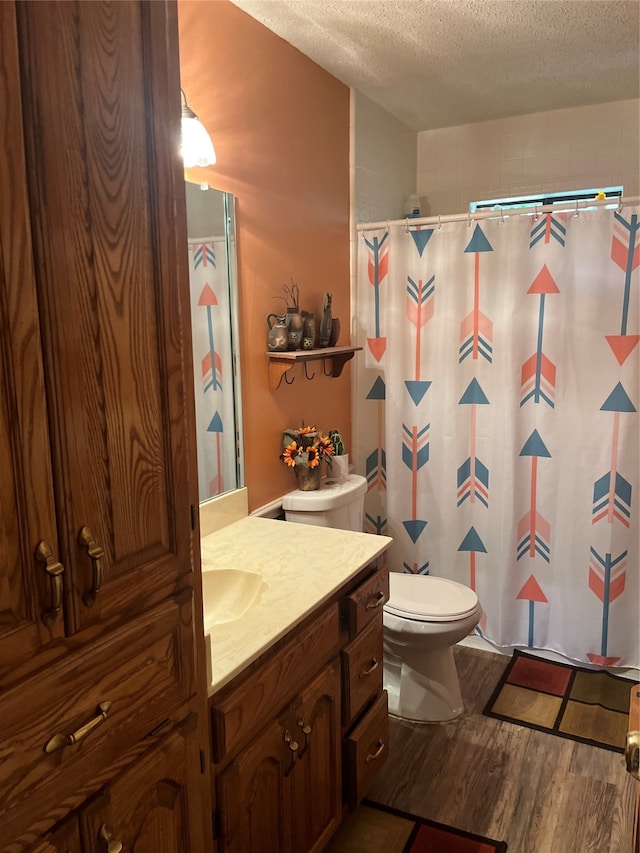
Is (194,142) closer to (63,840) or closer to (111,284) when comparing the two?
(111,284)

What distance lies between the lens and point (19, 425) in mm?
795

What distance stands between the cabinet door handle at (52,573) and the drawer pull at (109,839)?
0.37 meters

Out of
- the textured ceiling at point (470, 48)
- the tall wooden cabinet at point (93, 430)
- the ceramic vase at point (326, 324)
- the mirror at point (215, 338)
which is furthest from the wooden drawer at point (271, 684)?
the textured ceiling at point (470, 48)

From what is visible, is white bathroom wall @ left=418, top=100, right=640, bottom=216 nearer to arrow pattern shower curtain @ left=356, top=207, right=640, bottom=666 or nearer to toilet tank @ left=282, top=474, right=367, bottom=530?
arrow pattern shower curtain @ left=356, top=207, right=640, bottom=666

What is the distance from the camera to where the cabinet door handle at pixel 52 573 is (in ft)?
2.74

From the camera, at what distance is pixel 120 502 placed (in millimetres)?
953

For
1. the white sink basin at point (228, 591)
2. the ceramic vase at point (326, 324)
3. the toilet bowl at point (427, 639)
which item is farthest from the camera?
the ceramic vase at point (326, 324)

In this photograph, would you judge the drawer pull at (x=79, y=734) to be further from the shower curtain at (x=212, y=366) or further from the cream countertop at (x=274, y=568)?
the shower curtain at (x=212, y=366)

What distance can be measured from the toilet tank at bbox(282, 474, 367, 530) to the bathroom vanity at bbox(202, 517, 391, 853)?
0.30 meters

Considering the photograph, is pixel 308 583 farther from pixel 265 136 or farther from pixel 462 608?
pixel 265 136

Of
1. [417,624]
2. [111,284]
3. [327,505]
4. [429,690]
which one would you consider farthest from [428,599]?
[111,284]

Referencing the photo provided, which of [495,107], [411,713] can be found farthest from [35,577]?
[495,107]

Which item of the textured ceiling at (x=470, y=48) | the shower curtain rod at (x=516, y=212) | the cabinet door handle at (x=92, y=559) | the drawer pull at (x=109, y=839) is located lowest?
the drawer pull at (x=109, y=839)

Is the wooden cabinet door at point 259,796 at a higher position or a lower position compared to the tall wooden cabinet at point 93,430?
lower
